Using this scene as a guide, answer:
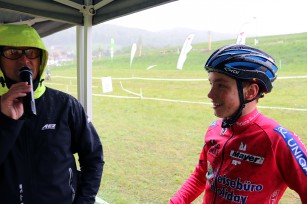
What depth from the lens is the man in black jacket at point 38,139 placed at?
116 centimetres

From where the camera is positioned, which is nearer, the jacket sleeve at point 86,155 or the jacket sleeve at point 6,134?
the jacket sleeve at point 6,134

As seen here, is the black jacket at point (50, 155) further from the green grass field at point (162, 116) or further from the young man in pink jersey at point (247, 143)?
the green grass field at point (162, 116)

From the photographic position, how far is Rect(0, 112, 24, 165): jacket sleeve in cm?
114

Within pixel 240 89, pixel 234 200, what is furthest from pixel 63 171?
pixel 240 89

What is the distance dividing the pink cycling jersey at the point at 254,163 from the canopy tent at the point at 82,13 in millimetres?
1094

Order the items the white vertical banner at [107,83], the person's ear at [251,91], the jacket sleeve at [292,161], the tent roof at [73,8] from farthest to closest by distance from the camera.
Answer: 1. the white vertical banner at [107,83]
2. the tent roof at [73,8]
3. the person's ear at [251,91]
4. the jacket sleeve at [292,161]

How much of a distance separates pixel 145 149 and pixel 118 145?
924 millimetres

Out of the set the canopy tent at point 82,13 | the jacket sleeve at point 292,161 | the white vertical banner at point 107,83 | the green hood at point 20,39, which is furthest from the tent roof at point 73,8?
the white vertical banner at point 107,83

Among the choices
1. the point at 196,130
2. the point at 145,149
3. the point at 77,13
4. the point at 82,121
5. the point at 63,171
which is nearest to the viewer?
the point at 63,171

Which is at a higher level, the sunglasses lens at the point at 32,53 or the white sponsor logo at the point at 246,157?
the sunglasses lens at the point at 32,53

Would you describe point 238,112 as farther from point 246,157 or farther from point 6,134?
point 6,134

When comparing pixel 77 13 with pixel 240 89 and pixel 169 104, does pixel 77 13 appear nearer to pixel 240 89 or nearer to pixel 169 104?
pixel 240 89

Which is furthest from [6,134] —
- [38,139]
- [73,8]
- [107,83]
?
[107,83]

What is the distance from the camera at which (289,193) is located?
4363 mm
